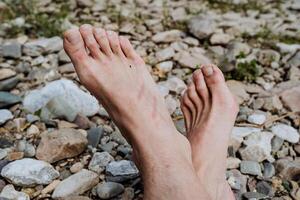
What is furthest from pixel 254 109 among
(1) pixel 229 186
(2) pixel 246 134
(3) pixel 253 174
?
(1) pixel 229 186

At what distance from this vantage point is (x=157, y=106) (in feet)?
6.28

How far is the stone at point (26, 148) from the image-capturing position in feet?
6.69

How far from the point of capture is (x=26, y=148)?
2.06m

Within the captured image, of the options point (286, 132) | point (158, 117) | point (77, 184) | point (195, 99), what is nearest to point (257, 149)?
point (286, 132)

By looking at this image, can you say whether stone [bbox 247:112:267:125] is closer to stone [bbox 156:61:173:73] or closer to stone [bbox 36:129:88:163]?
stone [bbox 156:61:173:73]

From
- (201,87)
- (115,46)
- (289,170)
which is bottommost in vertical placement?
(289,170)

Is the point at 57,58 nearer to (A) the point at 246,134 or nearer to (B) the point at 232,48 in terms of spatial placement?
(B) the point at 232,48

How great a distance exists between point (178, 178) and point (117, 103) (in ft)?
1.39

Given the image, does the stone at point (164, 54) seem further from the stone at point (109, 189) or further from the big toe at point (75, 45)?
the stone at point (109, 189)

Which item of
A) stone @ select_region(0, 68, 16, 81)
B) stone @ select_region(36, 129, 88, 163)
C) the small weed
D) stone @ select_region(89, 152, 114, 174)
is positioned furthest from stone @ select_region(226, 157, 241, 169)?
stone @ select_region(0, 68, 16, 81)

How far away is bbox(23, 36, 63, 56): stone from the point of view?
9.34 ft

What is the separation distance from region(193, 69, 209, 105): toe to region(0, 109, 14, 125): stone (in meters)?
0.86

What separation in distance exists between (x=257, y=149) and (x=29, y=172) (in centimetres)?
94

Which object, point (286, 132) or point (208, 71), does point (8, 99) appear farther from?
point (286, 132)
